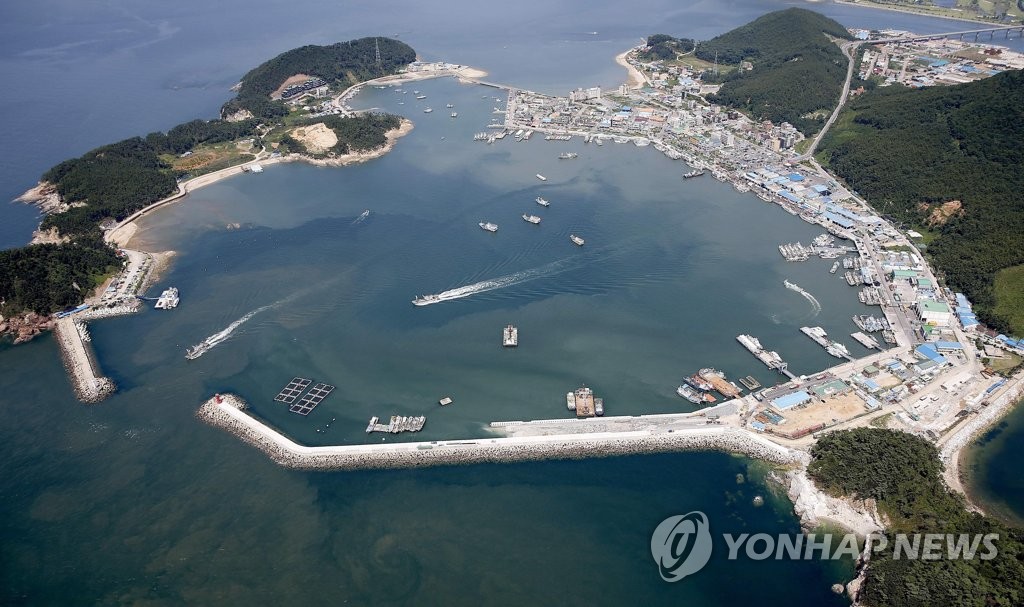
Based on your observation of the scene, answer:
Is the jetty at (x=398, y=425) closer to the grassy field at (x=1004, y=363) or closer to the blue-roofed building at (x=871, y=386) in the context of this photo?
the blue-roofed building at (x=871, y=386)

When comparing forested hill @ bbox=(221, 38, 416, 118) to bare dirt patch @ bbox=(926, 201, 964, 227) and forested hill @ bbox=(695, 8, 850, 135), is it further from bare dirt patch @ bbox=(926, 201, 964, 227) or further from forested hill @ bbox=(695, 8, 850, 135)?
bare dirt patch @ bbox=(926, 201, 964, 227)

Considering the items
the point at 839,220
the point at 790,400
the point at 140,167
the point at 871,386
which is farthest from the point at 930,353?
the point at 140,167

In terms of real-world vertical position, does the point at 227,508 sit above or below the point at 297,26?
below

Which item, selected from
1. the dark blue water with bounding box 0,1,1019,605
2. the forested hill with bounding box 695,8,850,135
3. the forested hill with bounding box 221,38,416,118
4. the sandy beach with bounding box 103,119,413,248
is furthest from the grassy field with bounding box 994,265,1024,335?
the forested hill with bounding box 221,38,416,118

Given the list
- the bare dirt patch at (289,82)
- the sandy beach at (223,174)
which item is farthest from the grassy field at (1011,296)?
the bare dirt patch at (289,82)

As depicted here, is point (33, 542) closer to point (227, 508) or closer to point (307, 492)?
point (227, 508)

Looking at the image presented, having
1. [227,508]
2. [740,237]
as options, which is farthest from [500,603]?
[740,237]
